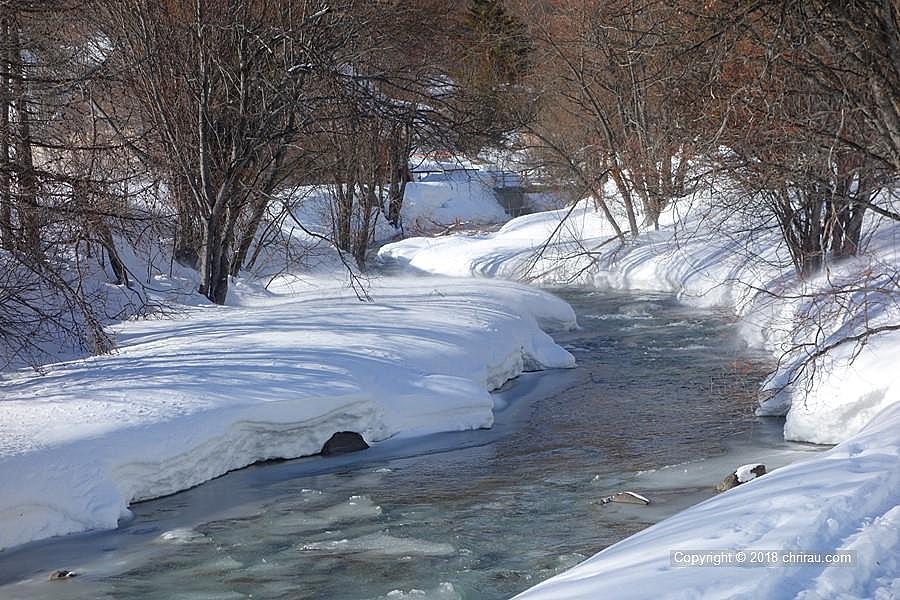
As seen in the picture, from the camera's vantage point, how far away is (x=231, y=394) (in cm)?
1063

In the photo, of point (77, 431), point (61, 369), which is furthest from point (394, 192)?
point (77, 431)

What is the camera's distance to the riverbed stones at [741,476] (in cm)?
888

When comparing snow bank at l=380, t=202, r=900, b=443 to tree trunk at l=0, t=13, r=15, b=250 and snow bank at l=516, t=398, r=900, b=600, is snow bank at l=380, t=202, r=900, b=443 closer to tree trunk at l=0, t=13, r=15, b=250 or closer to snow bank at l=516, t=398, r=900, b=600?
snow bank at l=516, t=398, r=900, b=600

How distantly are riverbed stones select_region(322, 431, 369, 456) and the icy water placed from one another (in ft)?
0.51

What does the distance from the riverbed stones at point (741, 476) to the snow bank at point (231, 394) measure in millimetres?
3477

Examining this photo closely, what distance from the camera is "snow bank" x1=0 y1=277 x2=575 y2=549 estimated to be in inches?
349

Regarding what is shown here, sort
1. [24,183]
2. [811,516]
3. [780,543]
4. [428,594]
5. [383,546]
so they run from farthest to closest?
[24,183], [383,546], [428,594], [811,516], [780,543]

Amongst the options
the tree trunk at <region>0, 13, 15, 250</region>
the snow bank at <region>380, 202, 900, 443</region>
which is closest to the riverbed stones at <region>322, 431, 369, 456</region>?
the snow bank at <region>380, 202, 900, 443</region>

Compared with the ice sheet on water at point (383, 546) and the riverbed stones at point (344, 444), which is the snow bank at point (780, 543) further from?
the riverbed stones at point (344, 444)

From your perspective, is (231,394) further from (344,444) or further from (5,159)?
(5,159)

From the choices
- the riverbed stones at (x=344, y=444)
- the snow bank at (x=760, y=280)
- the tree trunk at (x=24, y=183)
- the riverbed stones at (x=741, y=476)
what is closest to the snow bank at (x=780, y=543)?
the riverbed stones at (x=741, y=476)

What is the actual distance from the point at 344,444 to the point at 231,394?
4.11 ft

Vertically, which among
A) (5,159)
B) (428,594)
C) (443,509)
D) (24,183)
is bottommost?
(428,594)

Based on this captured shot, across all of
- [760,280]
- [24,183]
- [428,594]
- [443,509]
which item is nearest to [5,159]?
[24,183]
